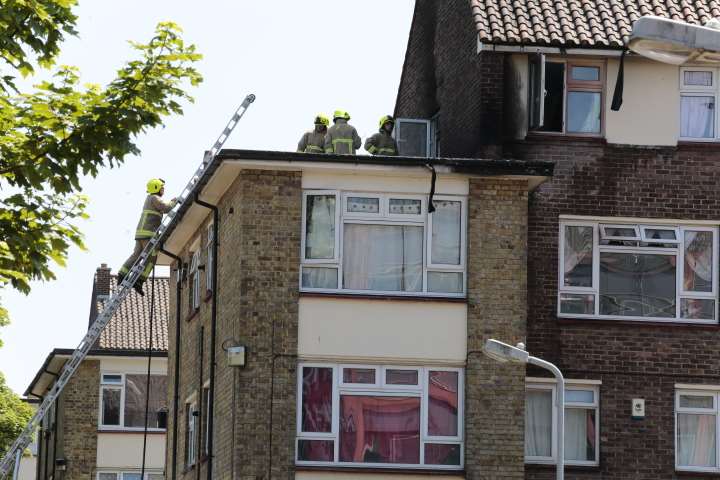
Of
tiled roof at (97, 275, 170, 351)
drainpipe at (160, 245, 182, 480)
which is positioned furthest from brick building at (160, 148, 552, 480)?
tiled roof at (97, 275, 170, 351)

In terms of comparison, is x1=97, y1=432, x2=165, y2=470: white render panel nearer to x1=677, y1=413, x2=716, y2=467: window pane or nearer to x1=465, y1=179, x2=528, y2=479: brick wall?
x1=677, y1=413, x2=716, y2=467: window pane

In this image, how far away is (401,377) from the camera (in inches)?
1068

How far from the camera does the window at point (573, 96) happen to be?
29328mm

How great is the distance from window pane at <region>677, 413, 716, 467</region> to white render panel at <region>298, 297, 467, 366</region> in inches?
163

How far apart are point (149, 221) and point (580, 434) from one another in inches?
339

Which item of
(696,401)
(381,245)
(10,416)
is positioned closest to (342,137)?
(381,245)

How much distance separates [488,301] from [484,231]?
1.11 m

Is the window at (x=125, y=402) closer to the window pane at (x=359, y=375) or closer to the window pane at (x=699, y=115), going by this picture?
the window pane at (x=359, y=375)

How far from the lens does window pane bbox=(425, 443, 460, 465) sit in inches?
1061

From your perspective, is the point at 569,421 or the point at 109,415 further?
the point at 109,415

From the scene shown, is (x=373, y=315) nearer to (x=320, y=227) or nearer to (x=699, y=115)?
(x=320, y=227)

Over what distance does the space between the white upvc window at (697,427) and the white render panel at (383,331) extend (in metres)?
4.06

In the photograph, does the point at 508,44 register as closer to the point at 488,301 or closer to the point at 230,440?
the point at 488,301

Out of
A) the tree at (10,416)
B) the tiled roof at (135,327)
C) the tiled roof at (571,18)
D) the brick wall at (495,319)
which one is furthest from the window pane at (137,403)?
the brick wall at (495,319)
